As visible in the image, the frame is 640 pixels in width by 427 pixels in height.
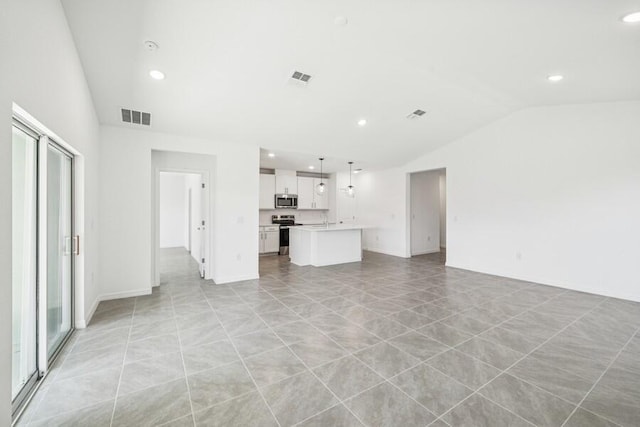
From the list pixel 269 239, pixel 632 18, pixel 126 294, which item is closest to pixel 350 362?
pixel 126 294

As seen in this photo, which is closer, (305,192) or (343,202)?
(305,192)

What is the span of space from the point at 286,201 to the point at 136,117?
493cm

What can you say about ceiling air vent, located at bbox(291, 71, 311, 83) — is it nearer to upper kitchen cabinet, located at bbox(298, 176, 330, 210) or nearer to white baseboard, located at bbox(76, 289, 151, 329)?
white baseboard, located at bbox(76, 289, 151, 329)

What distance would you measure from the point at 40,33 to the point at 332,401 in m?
3.20

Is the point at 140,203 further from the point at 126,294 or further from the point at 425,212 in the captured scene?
the point at 425,212

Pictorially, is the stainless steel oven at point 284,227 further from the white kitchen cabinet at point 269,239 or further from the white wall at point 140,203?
the white wall at point 140,203

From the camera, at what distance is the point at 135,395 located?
198 cm

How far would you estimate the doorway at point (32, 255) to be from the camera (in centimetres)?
200

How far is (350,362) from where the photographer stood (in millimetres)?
2400

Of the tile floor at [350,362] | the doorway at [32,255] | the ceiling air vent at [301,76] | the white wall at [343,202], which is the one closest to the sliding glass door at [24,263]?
the doorway at [32,255]

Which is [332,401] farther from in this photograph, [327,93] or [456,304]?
[327,93]

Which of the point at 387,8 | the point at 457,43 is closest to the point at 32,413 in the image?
the point at 387,8

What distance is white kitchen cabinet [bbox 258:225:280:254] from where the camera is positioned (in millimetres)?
8016

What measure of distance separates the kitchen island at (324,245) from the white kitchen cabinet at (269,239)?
1217 mm
